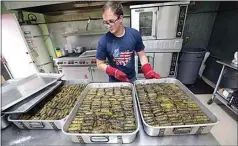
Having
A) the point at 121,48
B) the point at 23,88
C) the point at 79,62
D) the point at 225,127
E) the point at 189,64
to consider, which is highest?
the point at 121,48

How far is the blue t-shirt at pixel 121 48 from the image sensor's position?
4.33 feet

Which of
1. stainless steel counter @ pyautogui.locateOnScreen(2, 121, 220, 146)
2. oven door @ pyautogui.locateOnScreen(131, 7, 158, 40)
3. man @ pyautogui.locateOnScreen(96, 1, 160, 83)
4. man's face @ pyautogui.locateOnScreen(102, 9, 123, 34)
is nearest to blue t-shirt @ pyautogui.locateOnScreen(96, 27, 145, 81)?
man @ pyautogui.locateOnScreen(96, 1, 160, 83)

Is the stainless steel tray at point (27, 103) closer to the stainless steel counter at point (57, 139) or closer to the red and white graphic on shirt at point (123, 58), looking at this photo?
Result: the stainless steel counter at point (57, 139)

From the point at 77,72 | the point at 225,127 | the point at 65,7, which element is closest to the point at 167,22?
the point at 225,127

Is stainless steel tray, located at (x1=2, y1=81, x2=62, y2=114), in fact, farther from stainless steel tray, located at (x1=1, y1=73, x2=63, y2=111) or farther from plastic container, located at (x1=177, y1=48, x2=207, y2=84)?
plastic container, located at (x1=177, y1=48, x2=207, y2=84)

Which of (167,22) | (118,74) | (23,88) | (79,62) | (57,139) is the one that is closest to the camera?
(57,139)

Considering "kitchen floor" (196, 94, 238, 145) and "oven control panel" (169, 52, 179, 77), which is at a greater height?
"oven control panel" (169, 52, 179, 77)

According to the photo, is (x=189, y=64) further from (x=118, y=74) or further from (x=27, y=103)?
(x=27, y=103)

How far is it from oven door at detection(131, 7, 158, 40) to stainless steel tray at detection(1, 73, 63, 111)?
80.5 inches

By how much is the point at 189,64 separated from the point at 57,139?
9.91 ft

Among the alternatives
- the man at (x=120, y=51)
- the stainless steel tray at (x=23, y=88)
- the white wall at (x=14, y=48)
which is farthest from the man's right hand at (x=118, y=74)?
the white wall at (x=14, y=48)

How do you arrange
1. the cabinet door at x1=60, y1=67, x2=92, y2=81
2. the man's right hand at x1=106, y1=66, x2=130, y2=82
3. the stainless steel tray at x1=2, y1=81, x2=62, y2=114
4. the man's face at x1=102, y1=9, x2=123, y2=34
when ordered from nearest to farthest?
the stainless steel tray at x1=2, y1=81, x2=62, y2=114
the man's face at x1=102, y1=9, x2=123, y2=34
the man's right hand at x1=106, y1=66, x2=130, y2=82
the cabinet door at x1=60, y1=67, x2=92, y2=81

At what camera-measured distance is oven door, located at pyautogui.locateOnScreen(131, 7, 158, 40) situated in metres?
2.49

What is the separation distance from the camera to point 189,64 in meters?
2.90
